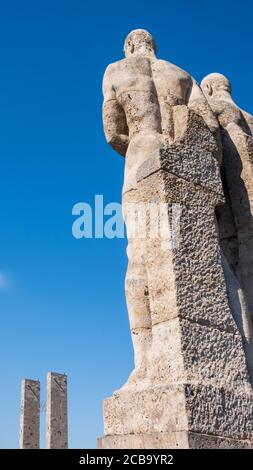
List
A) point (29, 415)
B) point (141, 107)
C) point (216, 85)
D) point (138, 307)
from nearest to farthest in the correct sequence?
point (138, 307)
point (141, 107)
point (216, 85)
point (29, 415)

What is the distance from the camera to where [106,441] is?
3.81 m

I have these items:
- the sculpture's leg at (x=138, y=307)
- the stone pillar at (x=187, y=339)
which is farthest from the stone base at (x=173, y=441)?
the sculpture's leg at (x=138, y=307)

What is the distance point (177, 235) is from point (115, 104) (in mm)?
1531

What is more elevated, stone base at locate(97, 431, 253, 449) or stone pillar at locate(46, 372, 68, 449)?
stone pillar at locate(46, 372, 68, 449)

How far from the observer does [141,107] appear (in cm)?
471

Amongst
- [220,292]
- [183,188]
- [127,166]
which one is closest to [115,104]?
[127,166]

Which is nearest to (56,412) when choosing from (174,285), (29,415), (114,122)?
(29,415)

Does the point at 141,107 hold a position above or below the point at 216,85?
below

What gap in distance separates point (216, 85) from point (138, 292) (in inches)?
116

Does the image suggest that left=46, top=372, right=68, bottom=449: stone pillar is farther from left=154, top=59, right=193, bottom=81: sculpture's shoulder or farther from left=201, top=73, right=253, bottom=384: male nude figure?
left=154, top=59, right=193, bottom=81: sculpture's shoulder

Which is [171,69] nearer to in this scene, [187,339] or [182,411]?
[187,339]

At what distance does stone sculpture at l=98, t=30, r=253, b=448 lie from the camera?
3.54 meters

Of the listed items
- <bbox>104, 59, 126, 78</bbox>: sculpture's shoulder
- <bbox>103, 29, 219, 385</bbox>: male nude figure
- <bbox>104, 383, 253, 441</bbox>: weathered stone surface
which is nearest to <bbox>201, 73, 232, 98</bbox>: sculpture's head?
<bbox>103, 29, 219, 385</bbox>: male nude figure
